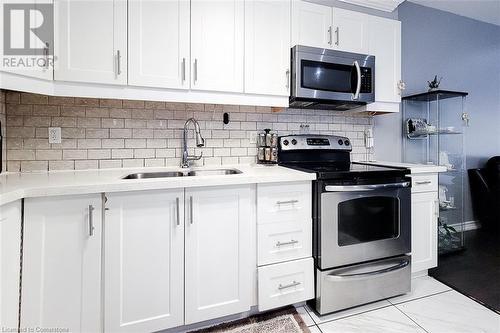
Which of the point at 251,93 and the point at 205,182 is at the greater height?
the point at 251,93

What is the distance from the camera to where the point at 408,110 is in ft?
9.30

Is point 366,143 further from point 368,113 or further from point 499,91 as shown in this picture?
point 499,91

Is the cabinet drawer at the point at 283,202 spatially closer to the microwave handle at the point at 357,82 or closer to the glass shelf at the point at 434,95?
the microwave handle at the point at 357,82

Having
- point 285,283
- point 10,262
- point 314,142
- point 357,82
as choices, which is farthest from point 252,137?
point 10,262

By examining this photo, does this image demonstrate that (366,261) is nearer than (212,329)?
No

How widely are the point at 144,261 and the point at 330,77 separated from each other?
5.98 ft

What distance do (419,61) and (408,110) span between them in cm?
63

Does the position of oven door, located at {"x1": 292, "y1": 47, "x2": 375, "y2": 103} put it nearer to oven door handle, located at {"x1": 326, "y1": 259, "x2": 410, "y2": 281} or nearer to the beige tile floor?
oven door handle, located at {"x1": 326, "y1": 259, "x2": 410, "y2": 281}

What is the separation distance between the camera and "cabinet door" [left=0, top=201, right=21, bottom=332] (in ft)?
3.48

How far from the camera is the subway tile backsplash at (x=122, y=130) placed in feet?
5.56

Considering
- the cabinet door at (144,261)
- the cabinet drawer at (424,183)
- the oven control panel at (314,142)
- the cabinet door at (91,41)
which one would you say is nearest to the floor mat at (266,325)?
the cabinet door at (144,261)

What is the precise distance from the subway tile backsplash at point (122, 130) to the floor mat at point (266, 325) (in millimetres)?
1154

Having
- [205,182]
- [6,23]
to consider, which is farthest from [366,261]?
[6,23]

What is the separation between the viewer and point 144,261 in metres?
1.39
